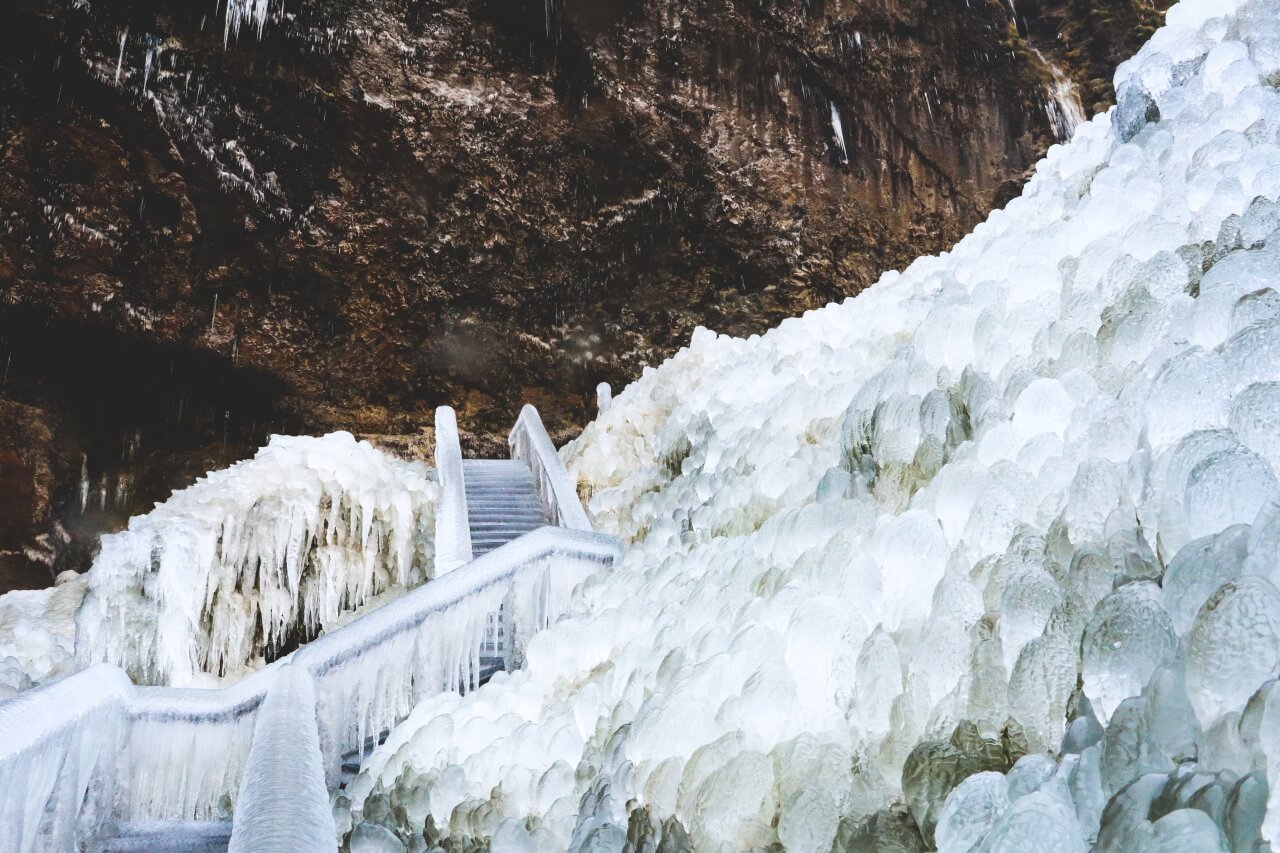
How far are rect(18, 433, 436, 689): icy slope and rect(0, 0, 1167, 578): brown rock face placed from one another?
5.53 metres

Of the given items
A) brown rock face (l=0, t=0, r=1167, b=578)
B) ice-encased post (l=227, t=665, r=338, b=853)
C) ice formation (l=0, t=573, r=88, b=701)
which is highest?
brown rock face (l=0, t=0, r=1167, b=578)

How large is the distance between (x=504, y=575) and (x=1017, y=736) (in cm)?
348

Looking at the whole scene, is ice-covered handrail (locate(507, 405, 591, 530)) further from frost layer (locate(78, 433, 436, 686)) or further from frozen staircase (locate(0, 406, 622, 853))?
frozen staircase (locate(0, 406, 622, 853))

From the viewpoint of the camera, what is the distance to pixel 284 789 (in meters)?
2.57

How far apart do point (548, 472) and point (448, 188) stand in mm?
6252

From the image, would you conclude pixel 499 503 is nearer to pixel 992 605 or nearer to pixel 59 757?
pixel 59 757

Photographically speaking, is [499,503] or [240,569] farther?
[499,503]

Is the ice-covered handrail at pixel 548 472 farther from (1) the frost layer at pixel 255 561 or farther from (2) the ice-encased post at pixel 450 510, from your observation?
(1) the frost layer at pixel 255 561

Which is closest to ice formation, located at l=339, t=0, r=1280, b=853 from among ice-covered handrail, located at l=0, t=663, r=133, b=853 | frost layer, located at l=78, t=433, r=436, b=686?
ice-covered handrail, located at l=0, t=663, r=133, b=853

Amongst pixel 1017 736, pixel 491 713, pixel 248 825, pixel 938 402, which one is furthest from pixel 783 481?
pixel 248 825

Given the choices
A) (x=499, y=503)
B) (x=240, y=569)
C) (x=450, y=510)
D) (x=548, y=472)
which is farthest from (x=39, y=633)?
(x=548, y=472)

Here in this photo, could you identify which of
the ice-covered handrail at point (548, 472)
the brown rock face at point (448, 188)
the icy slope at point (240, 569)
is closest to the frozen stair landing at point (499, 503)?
the ice-covered handrail at point (548, 472)

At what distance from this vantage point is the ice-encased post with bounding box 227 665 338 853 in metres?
2.27

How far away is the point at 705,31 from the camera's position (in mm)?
12469
